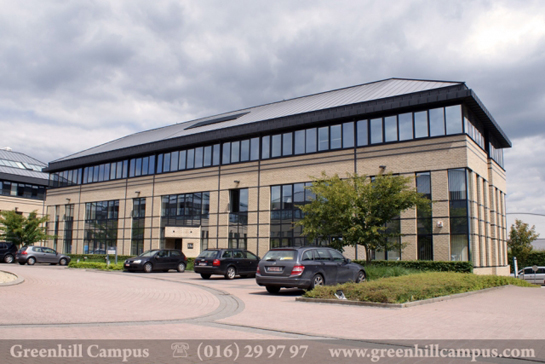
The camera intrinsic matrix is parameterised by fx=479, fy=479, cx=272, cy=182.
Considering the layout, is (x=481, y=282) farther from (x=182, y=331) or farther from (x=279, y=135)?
(x=279, y=135)

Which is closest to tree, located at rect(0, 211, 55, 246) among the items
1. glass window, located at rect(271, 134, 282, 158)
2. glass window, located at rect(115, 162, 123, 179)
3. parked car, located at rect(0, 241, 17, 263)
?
parked car, located at rect(0, 241, 17, 263)

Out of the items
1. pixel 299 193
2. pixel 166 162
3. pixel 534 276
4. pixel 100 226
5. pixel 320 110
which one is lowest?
pixel 534 276

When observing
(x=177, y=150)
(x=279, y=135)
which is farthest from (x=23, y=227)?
(x=279, y=135)

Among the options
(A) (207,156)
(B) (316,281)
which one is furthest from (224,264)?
(A) (207,156)

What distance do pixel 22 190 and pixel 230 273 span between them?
42.8 metres

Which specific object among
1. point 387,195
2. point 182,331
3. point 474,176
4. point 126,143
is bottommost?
point 182,331

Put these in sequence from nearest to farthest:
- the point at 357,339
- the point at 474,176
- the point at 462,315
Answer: the point at 357,339 → the point at 462,315 → the point at 474,176

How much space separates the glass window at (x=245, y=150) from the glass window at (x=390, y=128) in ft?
33.1

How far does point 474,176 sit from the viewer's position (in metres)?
25.5

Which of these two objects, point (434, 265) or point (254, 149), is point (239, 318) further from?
point (254, 149)

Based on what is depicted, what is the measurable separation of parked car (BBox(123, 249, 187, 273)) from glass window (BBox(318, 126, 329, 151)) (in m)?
10.7

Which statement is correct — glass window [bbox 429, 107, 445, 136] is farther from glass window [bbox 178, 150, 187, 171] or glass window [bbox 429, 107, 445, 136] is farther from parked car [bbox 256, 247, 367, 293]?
glass window [bbox 178, 150, 187, 171]

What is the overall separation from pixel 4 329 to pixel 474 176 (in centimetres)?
2335

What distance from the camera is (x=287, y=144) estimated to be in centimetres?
3094
